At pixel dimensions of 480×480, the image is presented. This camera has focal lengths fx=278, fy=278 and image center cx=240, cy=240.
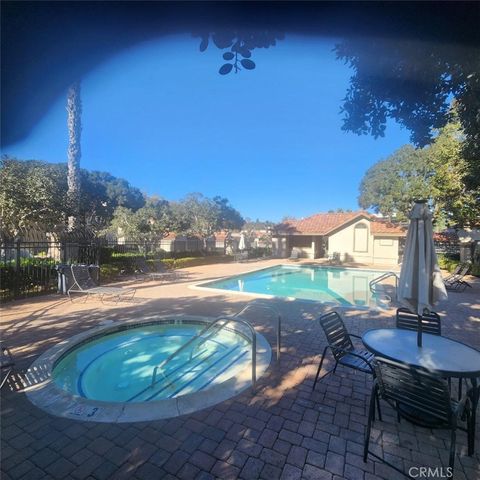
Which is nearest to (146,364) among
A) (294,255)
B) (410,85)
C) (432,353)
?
(432,353)

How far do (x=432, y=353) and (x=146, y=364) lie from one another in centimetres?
488

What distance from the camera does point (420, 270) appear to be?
3.70 m

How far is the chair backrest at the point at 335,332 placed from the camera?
13.0ft

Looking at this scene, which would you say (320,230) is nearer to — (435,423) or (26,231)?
(26,231)

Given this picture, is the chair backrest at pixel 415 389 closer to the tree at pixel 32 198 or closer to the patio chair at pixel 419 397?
the patio chair at pixel 419 397

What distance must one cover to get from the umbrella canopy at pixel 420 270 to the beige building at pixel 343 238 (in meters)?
21.4

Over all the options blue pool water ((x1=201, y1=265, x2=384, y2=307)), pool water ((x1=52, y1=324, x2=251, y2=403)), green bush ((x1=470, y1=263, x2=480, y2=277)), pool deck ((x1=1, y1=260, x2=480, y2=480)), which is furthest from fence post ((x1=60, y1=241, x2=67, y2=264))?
green bush ((x1=470, y1=263, x2=480, y2=277))

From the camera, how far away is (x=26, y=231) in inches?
762

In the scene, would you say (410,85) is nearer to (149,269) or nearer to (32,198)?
(149,269)

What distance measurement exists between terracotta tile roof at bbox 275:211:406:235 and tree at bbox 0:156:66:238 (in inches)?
771

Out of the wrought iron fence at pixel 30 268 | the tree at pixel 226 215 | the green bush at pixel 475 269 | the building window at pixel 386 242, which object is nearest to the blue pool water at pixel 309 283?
the green bush at pixel 475 269

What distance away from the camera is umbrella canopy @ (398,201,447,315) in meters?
3.67

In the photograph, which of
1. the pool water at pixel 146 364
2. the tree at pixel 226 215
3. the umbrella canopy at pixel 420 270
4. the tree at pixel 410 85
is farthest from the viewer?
the tree at pixel 226 215

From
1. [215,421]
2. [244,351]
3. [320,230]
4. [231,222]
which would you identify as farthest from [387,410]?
[231,222]
